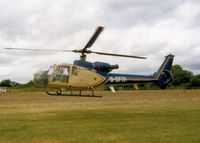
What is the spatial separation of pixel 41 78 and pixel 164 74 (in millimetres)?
14881

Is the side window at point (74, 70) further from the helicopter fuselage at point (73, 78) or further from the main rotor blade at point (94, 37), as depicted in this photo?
the main rotor blade at point (94, 37)

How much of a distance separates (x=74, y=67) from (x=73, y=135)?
622cm

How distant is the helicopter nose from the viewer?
80.8 ft

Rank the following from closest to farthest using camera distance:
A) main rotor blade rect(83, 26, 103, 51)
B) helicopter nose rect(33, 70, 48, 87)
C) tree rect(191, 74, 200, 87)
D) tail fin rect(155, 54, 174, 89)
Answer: main rotor blade rect(83, 26, 103, 51), helicopter nose rect(33, 70, 48, 87), tail fin rect(155, 54, 174, 89), tree rect(191, 74, 200, 87)

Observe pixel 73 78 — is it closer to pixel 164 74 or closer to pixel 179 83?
pixel 164 74

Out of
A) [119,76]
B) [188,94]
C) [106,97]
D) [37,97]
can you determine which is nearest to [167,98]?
[188,94]

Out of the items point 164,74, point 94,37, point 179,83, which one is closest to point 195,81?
point 179,83

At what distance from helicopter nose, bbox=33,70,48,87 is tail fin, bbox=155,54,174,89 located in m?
13.4

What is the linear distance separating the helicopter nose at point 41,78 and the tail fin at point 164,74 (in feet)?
44.0

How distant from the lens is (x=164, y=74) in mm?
31906

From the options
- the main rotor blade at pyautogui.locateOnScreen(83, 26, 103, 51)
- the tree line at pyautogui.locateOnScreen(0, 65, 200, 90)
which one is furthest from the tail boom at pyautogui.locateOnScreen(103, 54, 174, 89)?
the tree line at pyautogui.locateOnScreen(0, 65, 200, 90)

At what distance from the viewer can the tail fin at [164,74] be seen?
31594mm

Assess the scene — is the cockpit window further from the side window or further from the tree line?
the tree line

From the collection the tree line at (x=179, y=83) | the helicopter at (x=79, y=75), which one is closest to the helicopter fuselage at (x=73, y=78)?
the helicopter at (x=79, y=75)
